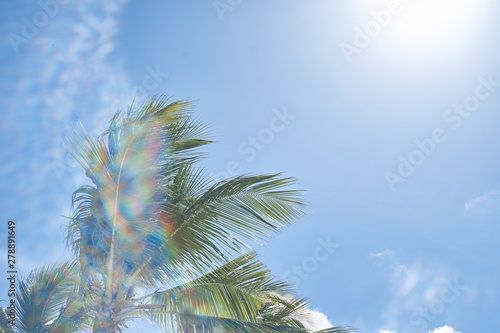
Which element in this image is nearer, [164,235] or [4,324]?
[164,235]

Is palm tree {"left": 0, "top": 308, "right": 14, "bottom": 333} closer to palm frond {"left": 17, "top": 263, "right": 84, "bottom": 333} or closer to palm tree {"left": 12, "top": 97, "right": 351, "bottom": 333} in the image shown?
palm frond {"left": 17, "top": 263, "right": 84, "bottom": 333}

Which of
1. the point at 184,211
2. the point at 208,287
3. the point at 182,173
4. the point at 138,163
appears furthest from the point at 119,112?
the point at 208,287

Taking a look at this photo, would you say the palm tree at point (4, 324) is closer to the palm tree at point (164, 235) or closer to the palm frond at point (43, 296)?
the palm frond at point (43, 296)

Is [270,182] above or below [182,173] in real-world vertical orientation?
below

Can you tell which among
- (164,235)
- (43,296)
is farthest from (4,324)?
(164,235)

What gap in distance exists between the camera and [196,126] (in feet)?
23.4

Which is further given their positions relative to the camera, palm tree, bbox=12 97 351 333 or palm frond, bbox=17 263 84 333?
palm frond, bbox=17 263 84 333

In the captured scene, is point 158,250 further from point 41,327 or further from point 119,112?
point 41,327

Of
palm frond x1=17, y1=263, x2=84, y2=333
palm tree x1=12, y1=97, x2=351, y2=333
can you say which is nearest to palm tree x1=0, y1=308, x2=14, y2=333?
palm frond x1=17, y1=263, x2=84, y2=333

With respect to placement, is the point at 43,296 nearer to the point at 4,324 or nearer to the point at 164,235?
the point at 4,324

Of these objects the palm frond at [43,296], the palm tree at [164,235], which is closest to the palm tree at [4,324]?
the palm frond at [43,296]

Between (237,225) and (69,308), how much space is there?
3.36m

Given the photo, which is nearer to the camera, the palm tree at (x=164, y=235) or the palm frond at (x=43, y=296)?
the palm tree at (x=164, y=235)

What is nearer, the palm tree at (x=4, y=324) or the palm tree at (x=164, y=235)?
the palm tree at (x=164, y=235)
